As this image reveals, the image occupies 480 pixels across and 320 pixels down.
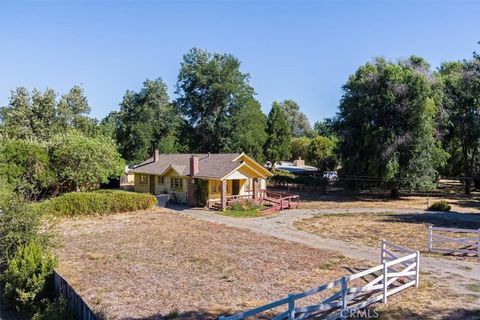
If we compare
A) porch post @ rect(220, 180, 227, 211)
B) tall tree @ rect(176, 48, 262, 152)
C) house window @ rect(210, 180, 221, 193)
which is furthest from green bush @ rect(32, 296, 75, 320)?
tall tree @ rect(176, 48, 262, 152)

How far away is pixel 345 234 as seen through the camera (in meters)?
22.4

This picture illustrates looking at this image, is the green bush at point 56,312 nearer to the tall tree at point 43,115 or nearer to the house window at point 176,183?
the house window at point 176,183

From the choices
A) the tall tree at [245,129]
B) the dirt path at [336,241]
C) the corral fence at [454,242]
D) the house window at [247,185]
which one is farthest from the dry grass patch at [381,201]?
the corral fence at [454,242]

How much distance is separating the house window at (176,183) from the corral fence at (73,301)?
22611 mm

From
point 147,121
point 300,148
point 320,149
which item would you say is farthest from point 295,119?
point 147,121

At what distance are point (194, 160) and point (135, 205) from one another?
6.45 m

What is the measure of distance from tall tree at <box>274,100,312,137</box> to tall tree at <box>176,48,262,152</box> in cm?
6294

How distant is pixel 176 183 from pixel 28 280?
2341 centimetres

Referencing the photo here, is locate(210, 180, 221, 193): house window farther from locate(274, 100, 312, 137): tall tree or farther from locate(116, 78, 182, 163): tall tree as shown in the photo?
locate(274, 100, 312, 137): tall tree

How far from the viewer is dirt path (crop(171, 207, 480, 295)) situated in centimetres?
1411

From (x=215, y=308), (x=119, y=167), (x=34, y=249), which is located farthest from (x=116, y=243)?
(x=119, y=167)

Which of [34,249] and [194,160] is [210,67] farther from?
[34,249]

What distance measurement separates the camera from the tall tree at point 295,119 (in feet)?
378

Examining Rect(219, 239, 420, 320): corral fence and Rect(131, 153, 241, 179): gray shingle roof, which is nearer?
Rect(219, 239, 420, 320): corral fence
